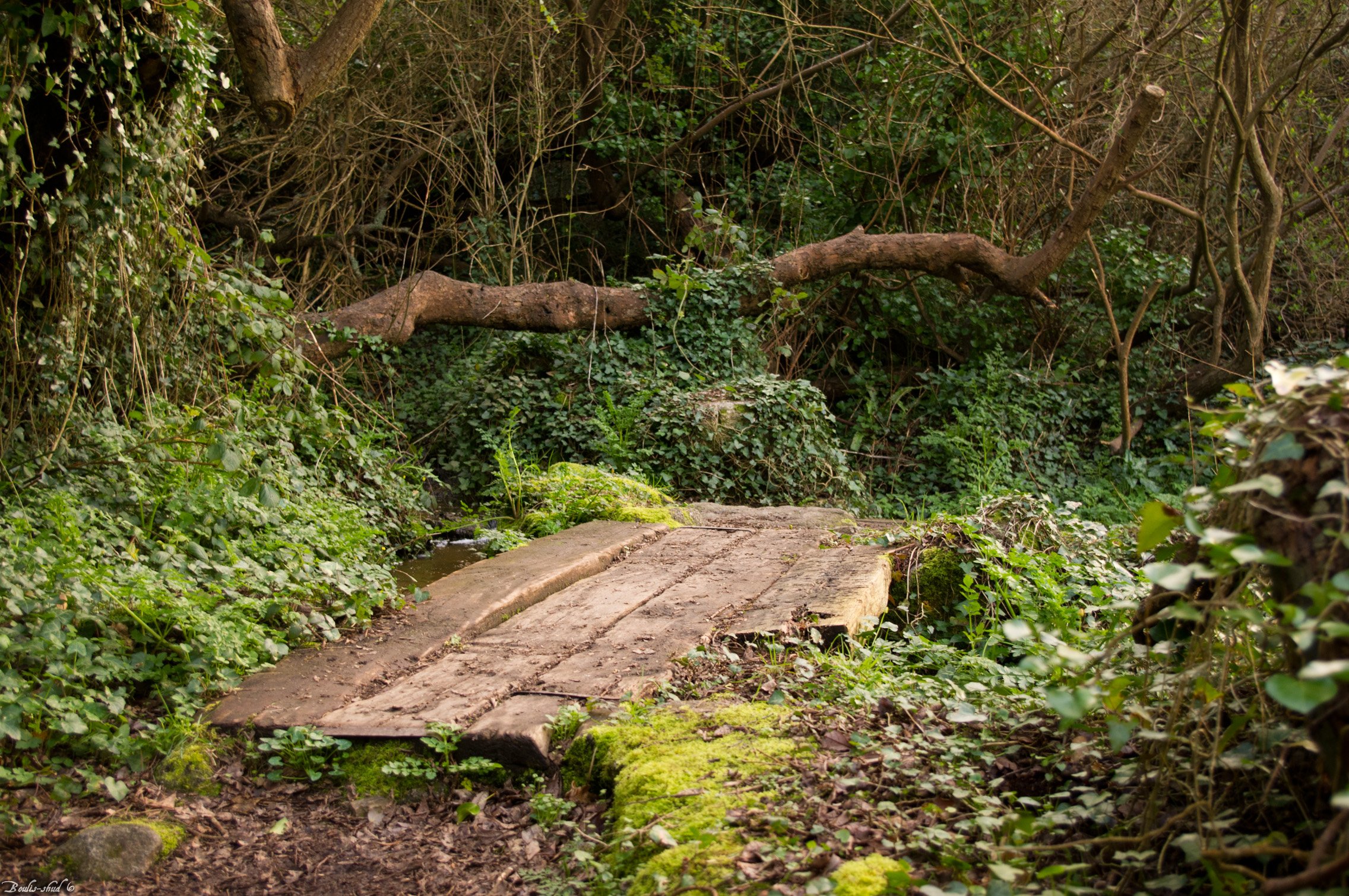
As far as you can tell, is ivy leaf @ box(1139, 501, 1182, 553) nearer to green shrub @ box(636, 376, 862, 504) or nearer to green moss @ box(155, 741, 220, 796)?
green moss @ box(155, 741, 220, 796)

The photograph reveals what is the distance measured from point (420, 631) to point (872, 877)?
2.30 m

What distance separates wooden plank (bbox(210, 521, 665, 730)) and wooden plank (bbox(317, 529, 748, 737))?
0.08 metres

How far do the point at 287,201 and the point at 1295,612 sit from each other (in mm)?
10712

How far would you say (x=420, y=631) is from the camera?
378 centimetres

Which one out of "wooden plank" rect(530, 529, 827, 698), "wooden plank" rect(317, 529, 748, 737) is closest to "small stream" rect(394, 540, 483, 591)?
"wooden plank" rect(317, 529, 748, 737)

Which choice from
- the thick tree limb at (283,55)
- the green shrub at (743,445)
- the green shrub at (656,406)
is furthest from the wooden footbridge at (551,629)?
the thick tree limb at (283,55)

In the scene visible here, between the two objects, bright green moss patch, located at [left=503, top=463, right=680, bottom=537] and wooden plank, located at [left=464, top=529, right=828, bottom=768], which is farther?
bright green moss patch, located at [left=503, top=463, right=680, bottom=537]

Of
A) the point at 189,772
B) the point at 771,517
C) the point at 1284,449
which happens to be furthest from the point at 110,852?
the point at 771,517

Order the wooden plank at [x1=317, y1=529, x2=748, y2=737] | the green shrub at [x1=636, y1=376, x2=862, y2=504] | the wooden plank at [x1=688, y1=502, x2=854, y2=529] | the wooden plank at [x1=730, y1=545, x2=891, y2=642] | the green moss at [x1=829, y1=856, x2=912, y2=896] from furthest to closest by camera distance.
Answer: the green shrub at [x1=636, y1=376, x2=862, y2=504], the wooden plank at [x1=688, y1=502, x2=854, y2=529], the wooden plank at [x1=730, y1=545, x2=891, y2=642], the wooden plank at [x1=317, y1=529, x2=748, y2=737], the green moss at [x1=829, y1=856, x2=912, y2=896]

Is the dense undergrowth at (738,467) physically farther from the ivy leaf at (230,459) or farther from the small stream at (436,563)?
the small stream at (436,563)

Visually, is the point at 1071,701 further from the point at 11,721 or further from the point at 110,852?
the point at 11,721

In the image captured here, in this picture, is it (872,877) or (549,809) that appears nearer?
(872,877)

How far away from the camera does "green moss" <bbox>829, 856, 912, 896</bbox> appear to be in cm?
187

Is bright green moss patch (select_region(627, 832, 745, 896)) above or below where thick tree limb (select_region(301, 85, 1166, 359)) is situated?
below
